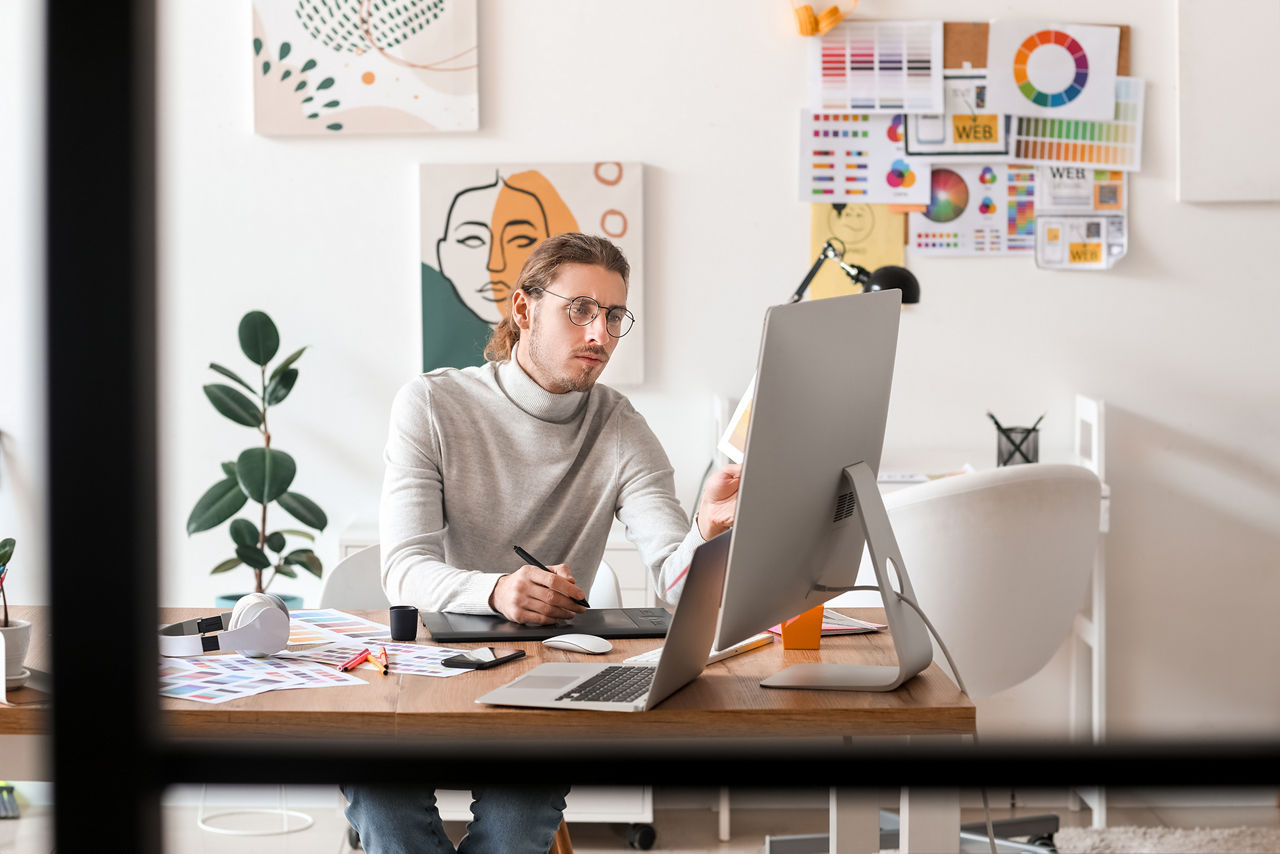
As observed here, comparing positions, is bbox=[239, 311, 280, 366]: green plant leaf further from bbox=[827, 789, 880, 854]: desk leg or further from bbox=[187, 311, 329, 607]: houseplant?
bbox=[827, 789, 880, 854]: desk leg

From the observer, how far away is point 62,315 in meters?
0.29

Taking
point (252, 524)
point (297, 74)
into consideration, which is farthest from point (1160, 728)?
point (297, 74)

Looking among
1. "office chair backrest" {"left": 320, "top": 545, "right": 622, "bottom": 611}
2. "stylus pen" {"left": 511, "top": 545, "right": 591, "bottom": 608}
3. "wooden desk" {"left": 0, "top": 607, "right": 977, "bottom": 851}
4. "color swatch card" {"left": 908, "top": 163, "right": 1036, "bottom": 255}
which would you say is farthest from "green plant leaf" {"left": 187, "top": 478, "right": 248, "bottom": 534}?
"color swatch card" {"left": 908, "top": 163, "right": 1036, "bottom": 255}

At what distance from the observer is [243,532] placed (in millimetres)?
2891

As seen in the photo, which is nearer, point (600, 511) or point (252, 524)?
point (600, 511)

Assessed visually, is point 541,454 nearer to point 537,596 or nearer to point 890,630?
point 537,596

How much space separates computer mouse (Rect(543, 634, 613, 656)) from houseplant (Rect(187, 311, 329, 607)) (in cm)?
151

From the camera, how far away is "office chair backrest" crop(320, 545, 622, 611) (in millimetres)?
2029

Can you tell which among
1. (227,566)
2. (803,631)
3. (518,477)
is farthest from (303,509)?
(803,631)

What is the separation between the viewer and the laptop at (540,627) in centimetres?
153

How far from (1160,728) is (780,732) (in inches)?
88.6

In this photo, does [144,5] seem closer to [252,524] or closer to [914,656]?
[914,656]

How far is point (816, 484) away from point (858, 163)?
2.04 metres

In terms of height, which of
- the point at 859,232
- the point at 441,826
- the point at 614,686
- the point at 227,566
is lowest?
the point at 441,826
